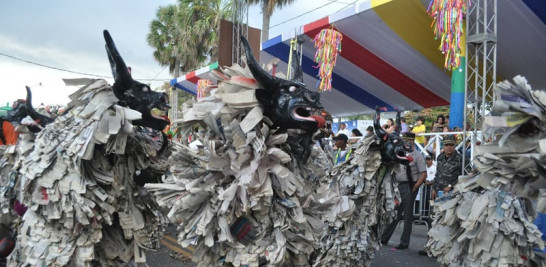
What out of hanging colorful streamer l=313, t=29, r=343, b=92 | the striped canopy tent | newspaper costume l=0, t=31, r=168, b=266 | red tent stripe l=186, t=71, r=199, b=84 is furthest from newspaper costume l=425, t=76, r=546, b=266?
red tent stripe l=186, t=71, r=199, b=84

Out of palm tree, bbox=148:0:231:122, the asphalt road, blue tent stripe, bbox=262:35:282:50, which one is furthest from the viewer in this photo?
palm tree, bbox=148:0:231:122

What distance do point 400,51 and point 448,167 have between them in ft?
12.2

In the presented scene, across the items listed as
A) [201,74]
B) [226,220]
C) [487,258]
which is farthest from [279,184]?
[201,74]

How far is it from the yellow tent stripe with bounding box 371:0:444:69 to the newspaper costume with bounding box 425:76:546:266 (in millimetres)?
4815

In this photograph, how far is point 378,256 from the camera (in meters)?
6.16

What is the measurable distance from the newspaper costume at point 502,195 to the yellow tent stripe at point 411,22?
190 inches

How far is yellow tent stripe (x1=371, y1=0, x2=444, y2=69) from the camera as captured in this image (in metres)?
7.81

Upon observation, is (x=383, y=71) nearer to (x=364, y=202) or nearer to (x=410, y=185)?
(x=410, y=185)

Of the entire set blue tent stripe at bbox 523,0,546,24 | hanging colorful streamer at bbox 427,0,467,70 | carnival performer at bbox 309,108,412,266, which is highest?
blue tent stripe at bbox 523,0,546,24

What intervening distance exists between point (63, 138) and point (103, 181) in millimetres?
397

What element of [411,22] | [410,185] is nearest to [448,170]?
[410,185]

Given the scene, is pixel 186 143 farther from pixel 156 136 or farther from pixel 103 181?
pixel 156 136

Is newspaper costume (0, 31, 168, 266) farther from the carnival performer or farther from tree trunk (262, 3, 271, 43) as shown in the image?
tree trunk (262, 3, 271, 43)

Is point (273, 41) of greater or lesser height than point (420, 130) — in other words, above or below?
above
